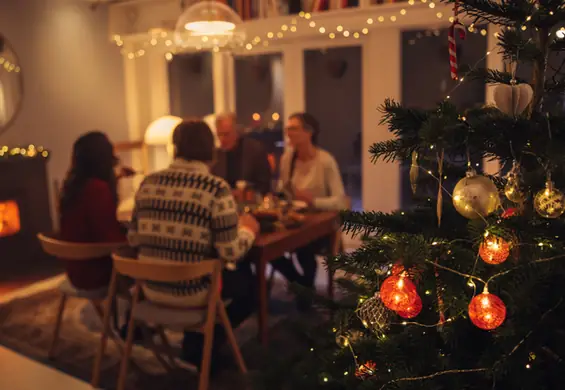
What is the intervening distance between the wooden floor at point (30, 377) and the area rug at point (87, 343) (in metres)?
0.04

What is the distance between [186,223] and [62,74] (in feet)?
12.1

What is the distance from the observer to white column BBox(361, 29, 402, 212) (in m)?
4.63

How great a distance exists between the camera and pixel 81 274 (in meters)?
2.81

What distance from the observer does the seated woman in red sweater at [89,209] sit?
2.78 m

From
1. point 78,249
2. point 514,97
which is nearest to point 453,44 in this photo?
point 514,97

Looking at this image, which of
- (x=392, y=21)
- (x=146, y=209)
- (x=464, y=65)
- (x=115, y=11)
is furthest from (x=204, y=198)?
(x=115, y=11)

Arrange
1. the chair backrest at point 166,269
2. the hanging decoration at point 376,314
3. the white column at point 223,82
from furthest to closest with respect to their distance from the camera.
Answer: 1. the white column at point 223,82
2. the chair backrest at point 166,269
3. the hanging decoration at point 376,314

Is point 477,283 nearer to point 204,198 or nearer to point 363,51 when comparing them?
point 204,198

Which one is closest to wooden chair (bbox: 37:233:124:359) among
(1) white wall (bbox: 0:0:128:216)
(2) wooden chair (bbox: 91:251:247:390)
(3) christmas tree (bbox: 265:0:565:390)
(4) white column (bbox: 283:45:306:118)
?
(2) wooden chair (bbox: 91:251:247:390)

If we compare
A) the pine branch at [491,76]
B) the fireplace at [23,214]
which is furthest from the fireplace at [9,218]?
the pine branch at [491,76]

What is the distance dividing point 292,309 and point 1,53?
342 centimetres

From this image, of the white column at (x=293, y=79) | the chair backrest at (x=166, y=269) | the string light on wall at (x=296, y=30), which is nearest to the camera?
the chair backrest at (x=166, y=269)

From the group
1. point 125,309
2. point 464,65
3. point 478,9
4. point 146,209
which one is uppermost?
point 478,9

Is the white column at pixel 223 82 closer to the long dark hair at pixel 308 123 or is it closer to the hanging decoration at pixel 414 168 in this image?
the long dark hair at pixel 308 123
